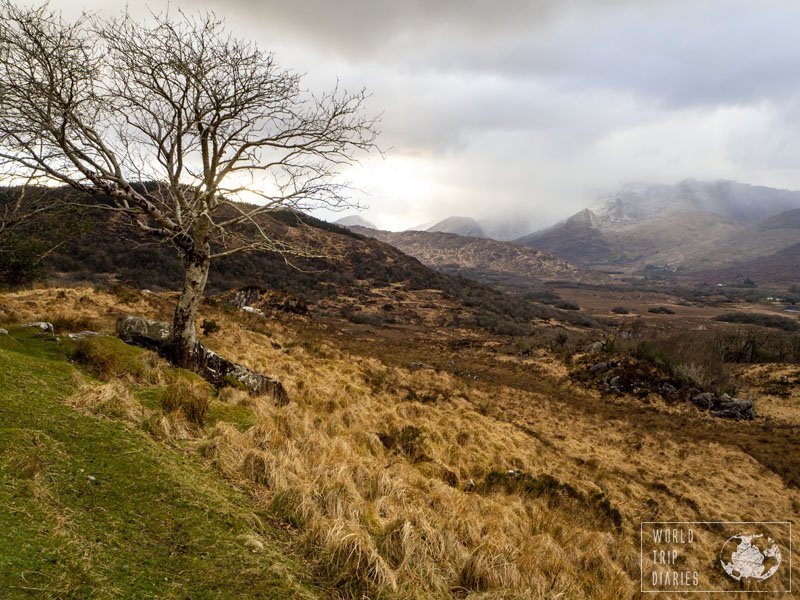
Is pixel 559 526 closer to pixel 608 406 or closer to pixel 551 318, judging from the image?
pixel 608 406

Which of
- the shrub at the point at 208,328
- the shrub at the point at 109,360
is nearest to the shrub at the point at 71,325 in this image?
the shrub at the point at 109,360

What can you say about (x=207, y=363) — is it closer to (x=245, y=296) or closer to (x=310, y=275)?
(x=245, y=296)

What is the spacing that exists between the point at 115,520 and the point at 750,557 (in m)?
13.1

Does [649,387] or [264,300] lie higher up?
[264,300]

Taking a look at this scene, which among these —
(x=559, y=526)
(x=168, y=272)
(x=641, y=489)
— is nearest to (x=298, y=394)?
(x=559, y=526)

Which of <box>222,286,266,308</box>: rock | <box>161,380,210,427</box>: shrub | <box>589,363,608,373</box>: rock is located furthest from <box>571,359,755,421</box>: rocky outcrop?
<box>222,286,266,308</box>: rock

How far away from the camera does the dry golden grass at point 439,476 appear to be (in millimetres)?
3773

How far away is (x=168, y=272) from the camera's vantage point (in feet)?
180

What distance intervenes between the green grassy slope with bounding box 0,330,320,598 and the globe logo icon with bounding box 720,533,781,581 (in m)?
10.0

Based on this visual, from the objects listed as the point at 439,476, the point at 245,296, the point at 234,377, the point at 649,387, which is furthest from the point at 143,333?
the point at 649,387

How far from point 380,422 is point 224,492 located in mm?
5974

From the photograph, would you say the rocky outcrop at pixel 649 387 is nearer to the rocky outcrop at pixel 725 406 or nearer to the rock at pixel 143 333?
the rocky outcrop at pixel 725 406

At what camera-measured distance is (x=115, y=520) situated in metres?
2.92

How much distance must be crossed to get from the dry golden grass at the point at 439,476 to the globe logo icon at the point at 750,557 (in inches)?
23.1
